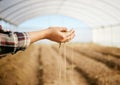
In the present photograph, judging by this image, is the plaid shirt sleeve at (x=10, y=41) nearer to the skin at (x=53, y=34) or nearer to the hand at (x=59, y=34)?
the skin at (x=53, y=34)

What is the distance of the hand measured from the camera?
150 cm

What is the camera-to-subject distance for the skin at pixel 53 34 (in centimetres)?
142

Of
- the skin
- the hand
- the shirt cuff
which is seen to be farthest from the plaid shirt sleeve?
the hand

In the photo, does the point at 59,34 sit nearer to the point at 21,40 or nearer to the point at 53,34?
the point at 53,34

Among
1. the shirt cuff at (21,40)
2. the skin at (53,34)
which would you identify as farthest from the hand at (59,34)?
the shirt cuff at (21,40)

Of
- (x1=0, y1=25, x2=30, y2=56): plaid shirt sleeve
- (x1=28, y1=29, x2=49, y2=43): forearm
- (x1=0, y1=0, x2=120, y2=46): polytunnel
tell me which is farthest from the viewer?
(x1=0, y1=0, x2=120, y2=46): polytunnel

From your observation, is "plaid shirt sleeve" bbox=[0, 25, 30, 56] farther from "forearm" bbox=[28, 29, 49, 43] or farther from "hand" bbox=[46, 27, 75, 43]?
"hand" bbox=[46, 27, 75, 43]

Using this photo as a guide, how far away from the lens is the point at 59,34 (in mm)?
1542

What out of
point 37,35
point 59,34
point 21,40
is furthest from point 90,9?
point 21,40

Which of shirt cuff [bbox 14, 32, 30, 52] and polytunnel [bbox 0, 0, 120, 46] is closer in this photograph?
shirt cuff [bbox 14, 32, 30, 52]

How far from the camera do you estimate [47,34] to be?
1.48 metres

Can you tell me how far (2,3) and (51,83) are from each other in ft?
25.6

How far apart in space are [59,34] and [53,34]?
0.16 ft

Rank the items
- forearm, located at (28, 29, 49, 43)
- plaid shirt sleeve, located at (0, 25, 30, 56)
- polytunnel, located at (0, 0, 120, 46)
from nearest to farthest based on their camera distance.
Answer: plaid shirt sleeve, located at (0, 25, 30, 56)
forearm, located at (28, 29, 49, 43)
polytunnel, located at (0, 0, 120, 46)
